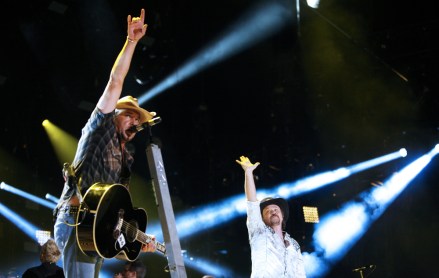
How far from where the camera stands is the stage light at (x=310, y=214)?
11.8m

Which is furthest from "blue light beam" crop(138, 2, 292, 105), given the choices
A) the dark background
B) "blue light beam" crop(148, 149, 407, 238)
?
"blue light beam" crop(148, 149, 407, 238)

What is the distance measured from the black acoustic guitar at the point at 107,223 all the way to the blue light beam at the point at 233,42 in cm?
962

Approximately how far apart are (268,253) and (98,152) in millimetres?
2130

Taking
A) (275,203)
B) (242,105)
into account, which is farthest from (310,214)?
(275,203)

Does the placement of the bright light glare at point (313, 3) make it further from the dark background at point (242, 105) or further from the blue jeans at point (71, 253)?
the blue jeans at point (71, 253)

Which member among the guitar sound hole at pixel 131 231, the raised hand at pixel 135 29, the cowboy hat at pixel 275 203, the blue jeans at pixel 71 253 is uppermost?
the raised hand at pixel 135 29

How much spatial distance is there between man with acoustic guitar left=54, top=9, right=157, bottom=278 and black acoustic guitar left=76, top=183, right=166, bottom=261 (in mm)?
15

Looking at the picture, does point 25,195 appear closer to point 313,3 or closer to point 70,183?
point 313,3

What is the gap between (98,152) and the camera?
324cm

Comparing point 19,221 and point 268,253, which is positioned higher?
point 19,221

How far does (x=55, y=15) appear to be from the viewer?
10.8m

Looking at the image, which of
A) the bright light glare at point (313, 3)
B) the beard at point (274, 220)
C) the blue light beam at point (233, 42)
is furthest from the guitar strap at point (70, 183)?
the blue light beam at point (233, 42)

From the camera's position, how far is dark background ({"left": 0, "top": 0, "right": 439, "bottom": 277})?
37.0 ft

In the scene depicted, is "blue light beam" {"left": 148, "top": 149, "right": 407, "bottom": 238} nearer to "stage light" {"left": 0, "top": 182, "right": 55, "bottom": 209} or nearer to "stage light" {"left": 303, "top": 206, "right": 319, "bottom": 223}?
"stage light" {"left": 303, "top": 206, "right": 319, "bottom": 223}
